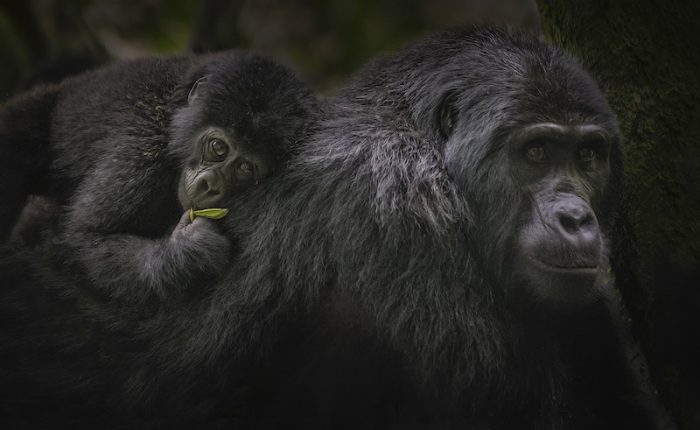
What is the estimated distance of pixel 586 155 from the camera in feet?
12.8

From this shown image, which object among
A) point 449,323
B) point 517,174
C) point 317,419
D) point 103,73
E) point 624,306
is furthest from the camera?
point 103,73

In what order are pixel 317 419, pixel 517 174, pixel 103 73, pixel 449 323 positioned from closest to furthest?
pixel 449 323
pixel 517 174
pixel 317 419
pixel 103 73

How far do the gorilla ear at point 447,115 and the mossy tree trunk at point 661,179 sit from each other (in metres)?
1.00

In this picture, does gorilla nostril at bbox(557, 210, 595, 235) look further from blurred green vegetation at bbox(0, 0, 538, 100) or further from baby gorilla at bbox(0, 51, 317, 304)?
blurred green vegetation at bbox(0, 0, 538, 100)

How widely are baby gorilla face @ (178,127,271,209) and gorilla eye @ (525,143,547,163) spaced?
1.32 m

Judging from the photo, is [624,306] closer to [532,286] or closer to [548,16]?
[532,286]

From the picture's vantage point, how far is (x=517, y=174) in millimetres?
3805

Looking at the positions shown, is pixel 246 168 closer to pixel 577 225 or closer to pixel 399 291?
pixel 399 291

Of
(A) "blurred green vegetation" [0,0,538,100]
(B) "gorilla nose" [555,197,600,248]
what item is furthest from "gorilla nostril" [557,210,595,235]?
(A) "blurred green vegetation" [0,0,538,100]

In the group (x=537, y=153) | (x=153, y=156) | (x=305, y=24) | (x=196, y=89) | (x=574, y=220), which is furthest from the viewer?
(x=305, y=24)

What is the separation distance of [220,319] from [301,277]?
1.45 ft

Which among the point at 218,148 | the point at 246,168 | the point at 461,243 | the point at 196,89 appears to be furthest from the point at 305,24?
the point at 461,243

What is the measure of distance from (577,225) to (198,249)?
69.6 inches

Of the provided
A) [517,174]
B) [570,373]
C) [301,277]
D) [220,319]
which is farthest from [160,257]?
[570,373]
